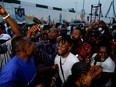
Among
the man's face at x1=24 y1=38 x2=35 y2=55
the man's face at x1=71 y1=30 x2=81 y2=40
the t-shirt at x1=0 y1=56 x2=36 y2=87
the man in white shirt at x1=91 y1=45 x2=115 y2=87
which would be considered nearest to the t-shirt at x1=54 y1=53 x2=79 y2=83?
the man in white shirt at x1=91 y1=45 x2=115 y2=87

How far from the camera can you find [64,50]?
375cm

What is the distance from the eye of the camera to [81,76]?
8.37 feet

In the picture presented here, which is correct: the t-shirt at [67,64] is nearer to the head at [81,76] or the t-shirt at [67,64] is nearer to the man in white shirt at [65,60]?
the man in white shirt at [65,60]

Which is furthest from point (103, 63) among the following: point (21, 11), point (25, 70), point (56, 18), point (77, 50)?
point (56, 18)

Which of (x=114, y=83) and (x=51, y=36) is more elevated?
(x=51, y=36)

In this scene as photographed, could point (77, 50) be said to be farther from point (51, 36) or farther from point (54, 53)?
point (51, 36)

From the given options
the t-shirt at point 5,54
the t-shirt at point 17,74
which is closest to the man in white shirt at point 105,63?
the t-shirt at point 17,74

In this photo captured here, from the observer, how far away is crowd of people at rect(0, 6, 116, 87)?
258 cm

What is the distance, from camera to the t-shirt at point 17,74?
97.5 inches

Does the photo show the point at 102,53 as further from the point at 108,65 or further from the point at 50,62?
the point at 50,62

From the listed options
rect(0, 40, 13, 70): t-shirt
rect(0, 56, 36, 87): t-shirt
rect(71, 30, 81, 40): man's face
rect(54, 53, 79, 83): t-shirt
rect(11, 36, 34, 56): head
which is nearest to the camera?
rect(0, 56, 36, 87): t-shirt

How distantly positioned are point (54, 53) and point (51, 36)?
0.63 metres

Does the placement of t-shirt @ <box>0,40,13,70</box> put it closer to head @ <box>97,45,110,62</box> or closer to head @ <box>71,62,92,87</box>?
head @ <box>97,45,110,62</box>

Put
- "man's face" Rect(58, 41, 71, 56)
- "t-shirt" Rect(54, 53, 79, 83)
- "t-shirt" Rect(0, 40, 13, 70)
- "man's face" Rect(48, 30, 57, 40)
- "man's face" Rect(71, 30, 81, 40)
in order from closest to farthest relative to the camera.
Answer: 1. "t-shirt" Rect(54, 53, 79, 83)
2. "man's face" Rect(58, 41, 71, 56)
3. "t-shirt" Rect(0, 40, 13, 70)
4. "man's face" Rect(71, 30, 81, 40)
5. "man's face" Rect(48, 30, 57, 40)
